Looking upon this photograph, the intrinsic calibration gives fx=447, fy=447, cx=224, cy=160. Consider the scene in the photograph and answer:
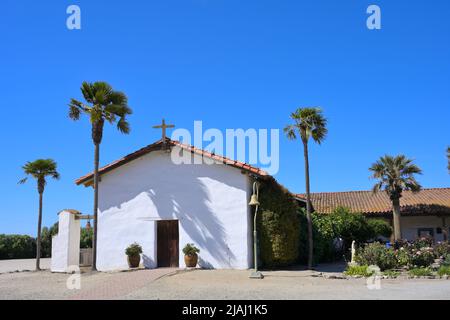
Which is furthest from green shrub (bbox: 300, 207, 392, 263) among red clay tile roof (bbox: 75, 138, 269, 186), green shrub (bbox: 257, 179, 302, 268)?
red clay tile roof (bbox: 75, 138, 269, 186)

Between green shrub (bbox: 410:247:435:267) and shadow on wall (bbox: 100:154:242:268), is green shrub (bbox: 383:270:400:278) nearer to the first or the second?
green shrub (bbox: 410:247:435:267)

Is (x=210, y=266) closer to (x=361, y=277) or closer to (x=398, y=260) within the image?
(x=361, y=277)

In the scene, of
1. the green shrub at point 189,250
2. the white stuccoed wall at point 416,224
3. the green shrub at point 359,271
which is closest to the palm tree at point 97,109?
the green shrub at point 189,250

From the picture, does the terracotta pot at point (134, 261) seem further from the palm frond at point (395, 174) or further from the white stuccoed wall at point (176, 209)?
the palm frond at point (395, 174)

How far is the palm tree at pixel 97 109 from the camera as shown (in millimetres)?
19016

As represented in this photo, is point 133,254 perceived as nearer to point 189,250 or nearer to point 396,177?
point 189,250

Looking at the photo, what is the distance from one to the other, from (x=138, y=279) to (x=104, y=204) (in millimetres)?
6084

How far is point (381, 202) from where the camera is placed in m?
33.5

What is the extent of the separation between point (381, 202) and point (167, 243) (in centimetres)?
2023

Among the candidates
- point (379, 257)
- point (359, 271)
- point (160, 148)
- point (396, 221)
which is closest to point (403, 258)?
point (379, 257)

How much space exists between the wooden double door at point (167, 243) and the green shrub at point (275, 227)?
11.8 feet

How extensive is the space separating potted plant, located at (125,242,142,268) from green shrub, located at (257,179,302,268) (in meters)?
5.11
